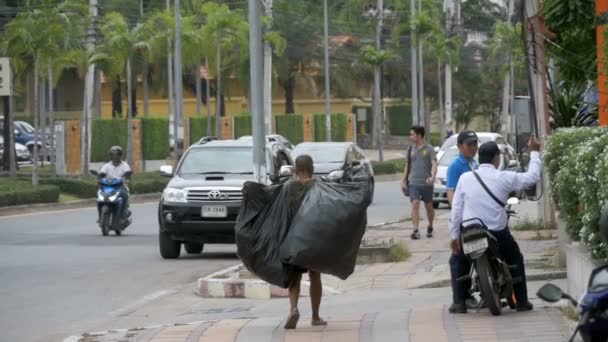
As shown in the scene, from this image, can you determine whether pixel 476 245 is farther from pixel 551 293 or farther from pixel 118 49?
pixel 118 49

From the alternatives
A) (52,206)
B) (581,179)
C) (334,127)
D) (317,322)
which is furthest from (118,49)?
(581,179)

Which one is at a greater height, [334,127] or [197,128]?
[197,128]

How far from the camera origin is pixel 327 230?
11.7m

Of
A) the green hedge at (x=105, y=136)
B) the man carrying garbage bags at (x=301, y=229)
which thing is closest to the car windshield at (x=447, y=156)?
the man carrying garbage bags at (x=301, y=229)

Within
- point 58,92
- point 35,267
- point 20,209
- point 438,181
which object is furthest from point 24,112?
point 35,267

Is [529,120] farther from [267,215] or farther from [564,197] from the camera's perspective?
[267,215]

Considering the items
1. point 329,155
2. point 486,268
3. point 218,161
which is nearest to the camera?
point 486,268

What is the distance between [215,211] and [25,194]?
55.2 feet

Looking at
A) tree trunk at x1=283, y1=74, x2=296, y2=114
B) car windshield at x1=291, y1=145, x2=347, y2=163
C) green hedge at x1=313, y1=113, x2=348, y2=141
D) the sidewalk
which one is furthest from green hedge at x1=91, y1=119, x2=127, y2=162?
the sidewalk

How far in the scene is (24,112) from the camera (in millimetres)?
87000

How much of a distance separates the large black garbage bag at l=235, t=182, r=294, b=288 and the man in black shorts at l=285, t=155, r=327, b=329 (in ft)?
0.24

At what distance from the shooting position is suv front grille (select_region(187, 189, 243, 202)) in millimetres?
21000

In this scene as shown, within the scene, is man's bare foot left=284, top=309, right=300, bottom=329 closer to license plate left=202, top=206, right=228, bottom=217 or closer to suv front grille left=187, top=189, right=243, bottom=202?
license plate left=202, top=206, right=228, bottom=217

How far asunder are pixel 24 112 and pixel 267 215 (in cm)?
7704
